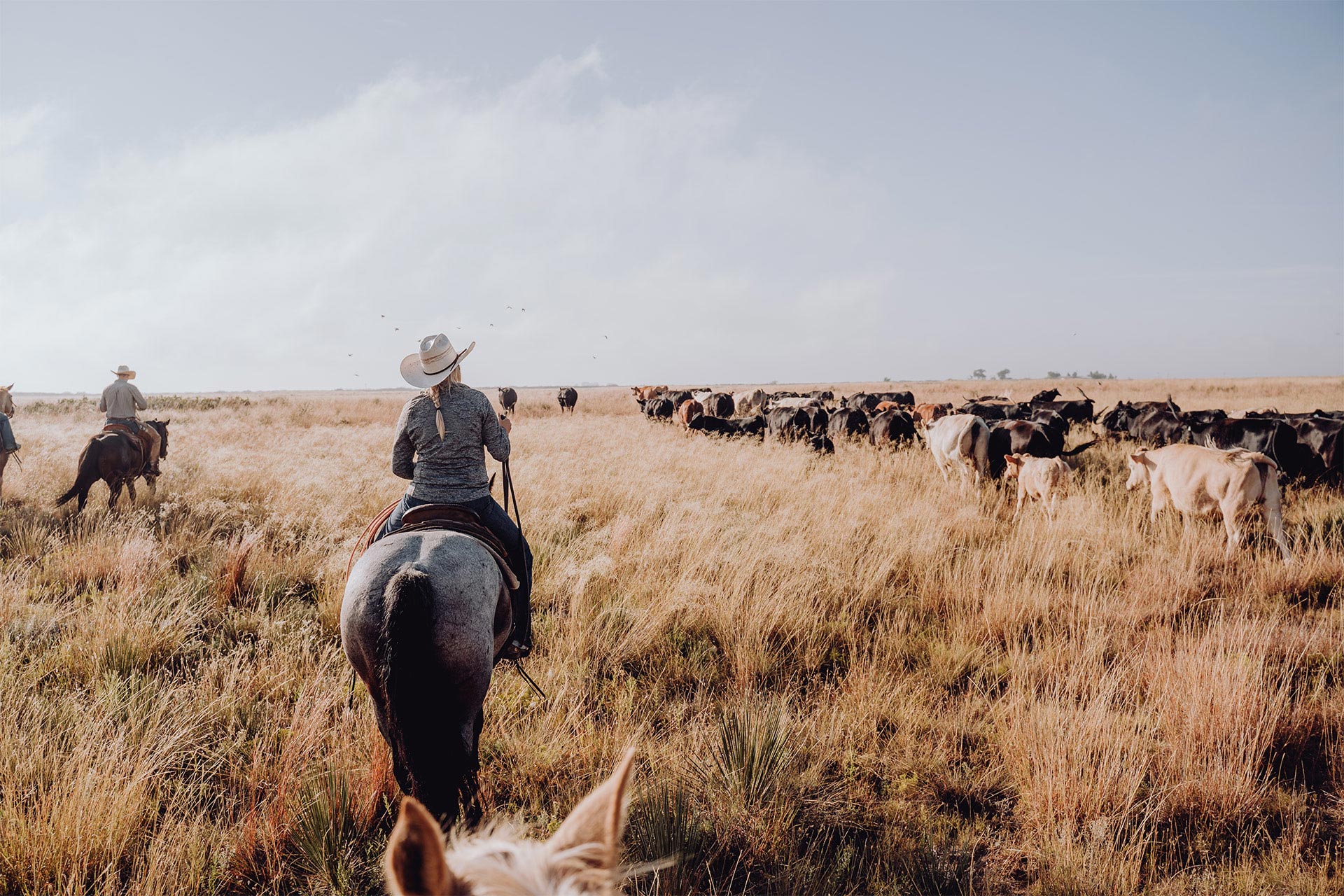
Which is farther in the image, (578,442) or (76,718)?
(578,442)

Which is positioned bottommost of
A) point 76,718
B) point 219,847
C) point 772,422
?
point 219,847

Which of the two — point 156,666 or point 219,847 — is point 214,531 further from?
point 219,847

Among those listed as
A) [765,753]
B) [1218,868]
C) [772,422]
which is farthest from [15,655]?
[772,422]

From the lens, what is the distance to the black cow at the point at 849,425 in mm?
18031

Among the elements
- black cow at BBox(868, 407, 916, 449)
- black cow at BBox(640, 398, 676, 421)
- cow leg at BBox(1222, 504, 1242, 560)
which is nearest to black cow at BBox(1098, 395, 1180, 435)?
black cow at BBox(868, 407, 916, 449)

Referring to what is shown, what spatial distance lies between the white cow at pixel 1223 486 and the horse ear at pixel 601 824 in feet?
26.8

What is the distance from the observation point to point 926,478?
1231 cm

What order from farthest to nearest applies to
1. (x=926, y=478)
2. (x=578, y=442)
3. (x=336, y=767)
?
→ (x=578, y=442) → (x=926, y=478) → (x=336, y=767)

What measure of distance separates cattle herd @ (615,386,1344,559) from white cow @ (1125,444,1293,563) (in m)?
0.01

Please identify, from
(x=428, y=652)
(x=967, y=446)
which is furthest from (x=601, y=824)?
(x=967, y=446)

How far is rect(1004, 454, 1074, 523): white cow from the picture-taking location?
8539mm

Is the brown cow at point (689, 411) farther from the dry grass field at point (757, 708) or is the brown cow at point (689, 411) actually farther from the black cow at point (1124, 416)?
the dry grass field at point (757, 708)

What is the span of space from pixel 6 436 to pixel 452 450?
9953mm

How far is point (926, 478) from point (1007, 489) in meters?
1.58
